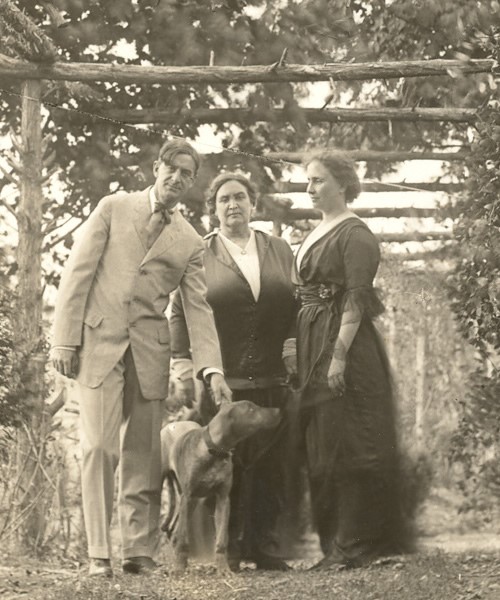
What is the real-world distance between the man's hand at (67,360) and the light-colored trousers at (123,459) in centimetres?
8

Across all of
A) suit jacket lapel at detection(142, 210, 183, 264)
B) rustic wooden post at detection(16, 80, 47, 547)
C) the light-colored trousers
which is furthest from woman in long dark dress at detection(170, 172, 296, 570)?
rustic wooden post at detection(16, 80, 47, 547)

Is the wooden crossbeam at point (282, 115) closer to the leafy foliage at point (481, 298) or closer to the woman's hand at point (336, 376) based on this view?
the leafy foliage at point (481, 298)

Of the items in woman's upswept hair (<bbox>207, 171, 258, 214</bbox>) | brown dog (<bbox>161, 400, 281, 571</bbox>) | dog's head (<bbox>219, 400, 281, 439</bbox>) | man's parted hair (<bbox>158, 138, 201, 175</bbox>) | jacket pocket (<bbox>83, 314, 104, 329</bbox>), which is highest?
man's parted hair (<bbox>158, 138, 201, 175</bbox>)

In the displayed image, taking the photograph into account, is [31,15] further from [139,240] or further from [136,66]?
[139,240]

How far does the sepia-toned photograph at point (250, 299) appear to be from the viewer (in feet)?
14.5

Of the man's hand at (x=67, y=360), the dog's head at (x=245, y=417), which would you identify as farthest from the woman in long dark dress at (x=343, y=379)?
the man's hand at (x=67, y=360)

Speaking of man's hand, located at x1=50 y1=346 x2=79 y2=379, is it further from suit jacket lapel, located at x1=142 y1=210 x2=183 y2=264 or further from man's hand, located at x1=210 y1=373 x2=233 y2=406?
man's hand, located at x1=210 y1=373 x2=233 y2=406

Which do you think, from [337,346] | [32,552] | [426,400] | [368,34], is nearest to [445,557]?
[426,400]

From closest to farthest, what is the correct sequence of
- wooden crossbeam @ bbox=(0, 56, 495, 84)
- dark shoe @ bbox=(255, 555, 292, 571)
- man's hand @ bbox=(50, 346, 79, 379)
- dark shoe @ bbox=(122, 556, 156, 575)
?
1. man's hand @ bbox=(50, 346, 79, 379)
2. dark shoe @ bbox=(122, 556, 156, 575)
3. dark shoe @ bbox=(255, 555, 292, 571)
4. wooden crossbeam @ bbox=(0, 56, 495, 84)

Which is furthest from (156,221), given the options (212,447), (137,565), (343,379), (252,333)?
(137,565)

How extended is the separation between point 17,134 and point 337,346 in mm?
1871

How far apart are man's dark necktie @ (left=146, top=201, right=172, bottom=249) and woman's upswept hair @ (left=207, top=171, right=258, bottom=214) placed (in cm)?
29

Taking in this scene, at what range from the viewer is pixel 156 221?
4500mm

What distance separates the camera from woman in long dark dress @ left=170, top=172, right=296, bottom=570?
472 centimetres
